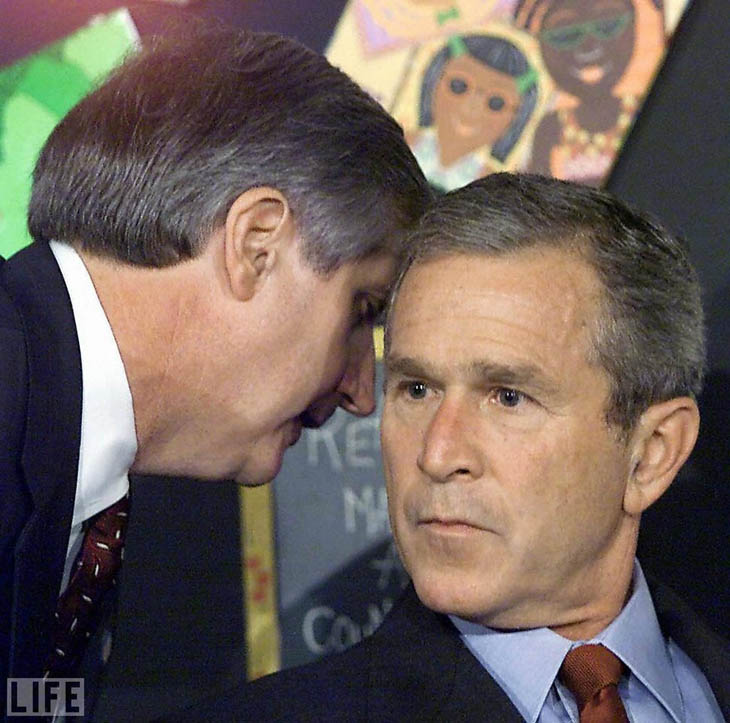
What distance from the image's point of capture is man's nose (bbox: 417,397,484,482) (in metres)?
1.33

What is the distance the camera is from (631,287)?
4.72ft

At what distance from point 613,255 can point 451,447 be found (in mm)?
A: 279

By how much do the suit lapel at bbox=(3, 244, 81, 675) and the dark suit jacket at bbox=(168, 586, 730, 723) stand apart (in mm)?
186

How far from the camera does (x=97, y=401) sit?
144 cm

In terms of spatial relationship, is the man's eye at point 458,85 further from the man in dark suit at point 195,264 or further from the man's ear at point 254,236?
the man's ear at point 254,236

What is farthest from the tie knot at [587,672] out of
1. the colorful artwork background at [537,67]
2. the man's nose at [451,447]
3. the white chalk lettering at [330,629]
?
the colorful artwork background at [537,67]

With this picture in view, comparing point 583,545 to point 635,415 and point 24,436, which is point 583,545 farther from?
point 24,436

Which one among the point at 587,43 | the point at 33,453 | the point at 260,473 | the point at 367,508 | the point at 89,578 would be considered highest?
the point at 587,43

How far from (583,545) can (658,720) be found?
0.21 meters

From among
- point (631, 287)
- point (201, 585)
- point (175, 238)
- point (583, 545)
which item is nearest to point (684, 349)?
point (631, 287)

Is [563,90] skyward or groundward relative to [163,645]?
skyward

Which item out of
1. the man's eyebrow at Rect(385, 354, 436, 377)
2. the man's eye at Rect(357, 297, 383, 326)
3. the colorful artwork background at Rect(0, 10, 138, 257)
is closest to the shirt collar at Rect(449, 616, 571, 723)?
the man's eyebrow at Rect(385, 354, 436, 377)

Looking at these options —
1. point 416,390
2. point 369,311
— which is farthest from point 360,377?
point 416,390

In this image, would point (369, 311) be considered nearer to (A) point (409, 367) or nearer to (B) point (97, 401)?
(A) point (409, 367)
